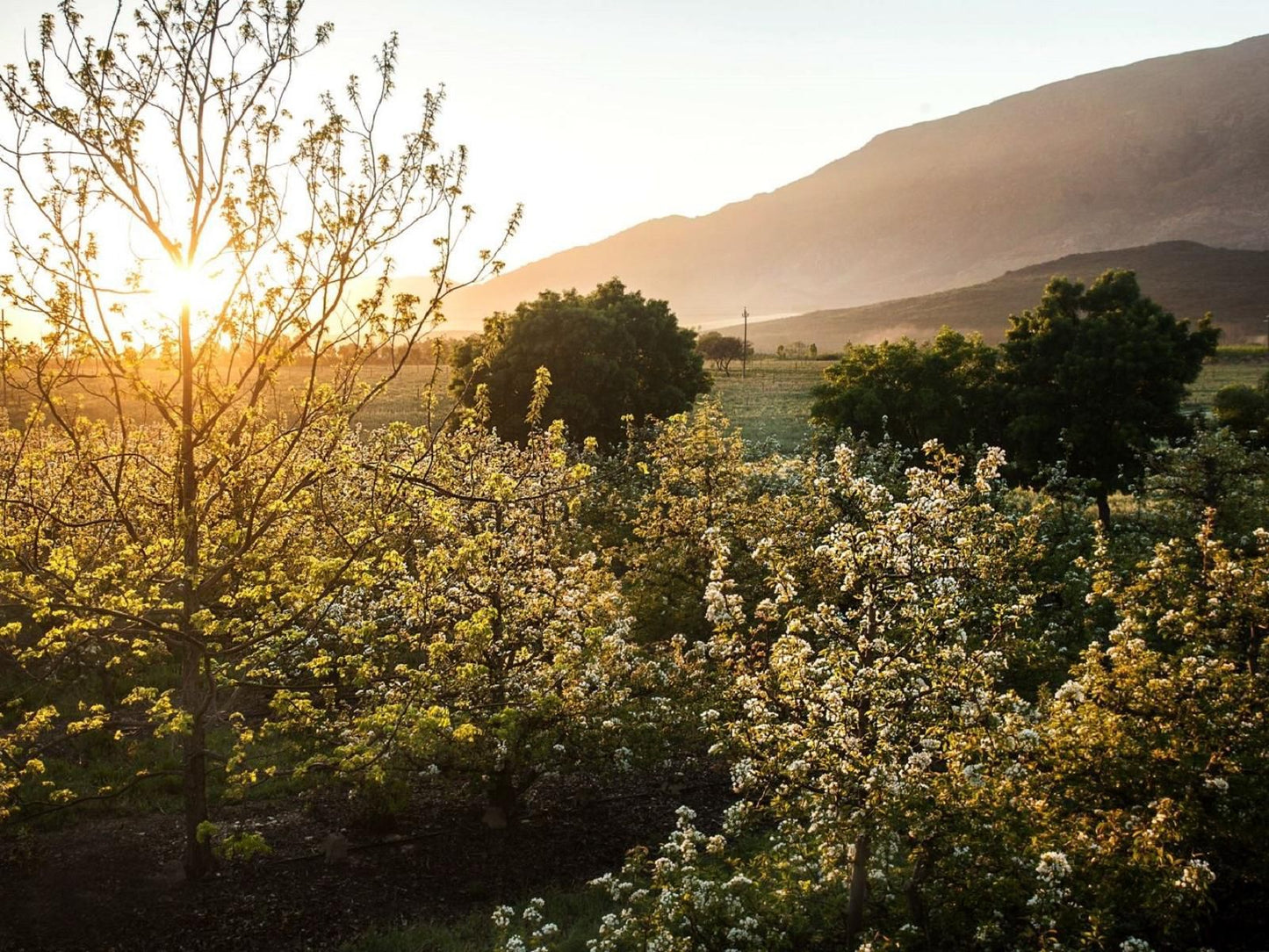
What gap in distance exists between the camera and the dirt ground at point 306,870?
11.4m

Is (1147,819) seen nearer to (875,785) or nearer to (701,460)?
(875,785)

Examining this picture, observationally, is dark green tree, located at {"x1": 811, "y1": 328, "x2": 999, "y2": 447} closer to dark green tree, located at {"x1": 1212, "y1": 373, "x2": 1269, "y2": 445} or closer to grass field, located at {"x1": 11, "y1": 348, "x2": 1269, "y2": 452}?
grass field, located at {"x1": 11, "y1": 348, "x2": 1269, "y2": 452}

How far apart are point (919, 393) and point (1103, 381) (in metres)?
9.19

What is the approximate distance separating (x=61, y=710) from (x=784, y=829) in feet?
56.0

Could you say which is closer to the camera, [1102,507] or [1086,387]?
[1086,387]

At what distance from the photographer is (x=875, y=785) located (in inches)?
338

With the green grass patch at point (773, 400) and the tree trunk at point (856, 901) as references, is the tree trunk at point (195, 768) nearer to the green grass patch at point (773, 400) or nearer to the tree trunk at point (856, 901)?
the tree trunk at point (856, 901)

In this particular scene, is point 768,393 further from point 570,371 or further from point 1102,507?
point 1102,507

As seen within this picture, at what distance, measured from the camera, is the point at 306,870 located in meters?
13.2

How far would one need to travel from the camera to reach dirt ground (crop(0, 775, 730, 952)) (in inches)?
449

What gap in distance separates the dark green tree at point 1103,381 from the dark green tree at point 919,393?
134 inches

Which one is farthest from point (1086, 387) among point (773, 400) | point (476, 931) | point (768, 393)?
point (768, 393)

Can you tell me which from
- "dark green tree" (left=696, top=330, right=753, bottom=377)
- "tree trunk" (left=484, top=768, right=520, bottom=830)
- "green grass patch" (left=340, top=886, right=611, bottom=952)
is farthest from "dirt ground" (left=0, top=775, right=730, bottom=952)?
"dark green tree" (left=696, top=330, right=753, bottom=377)

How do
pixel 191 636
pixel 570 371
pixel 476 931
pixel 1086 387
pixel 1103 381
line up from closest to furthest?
pixel 191 636 → pixel 476 931 → pixel 1103 381 → pixel 1086 387 → pixel 570 371
